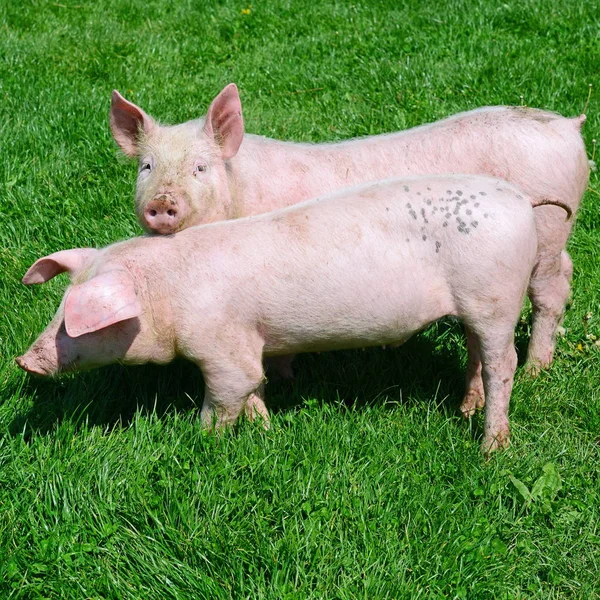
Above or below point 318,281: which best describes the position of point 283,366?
below

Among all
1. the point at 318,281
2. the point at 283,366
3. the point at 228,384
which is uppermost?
the point at 318,281

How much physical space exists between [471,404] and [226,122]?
1.81m

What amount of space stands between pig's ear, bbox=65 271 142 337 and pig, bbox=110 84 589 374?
519mm

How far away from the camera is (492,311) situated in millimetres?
3764

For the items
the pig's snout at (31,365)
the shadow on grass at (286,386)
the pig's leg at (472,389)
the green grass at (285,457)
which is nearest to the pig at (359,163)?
the pig's leg at (472,389)

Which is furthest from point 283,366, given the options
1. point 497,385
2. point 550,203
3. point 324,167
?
point 550,203

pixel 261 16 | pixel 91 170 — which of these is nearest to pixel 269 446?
pixel 91 170

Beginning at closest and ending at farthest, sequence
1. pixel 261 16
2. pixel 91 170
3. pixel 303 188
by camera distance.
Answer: pixel 303 188, pixel 91 170, pixel 261 16

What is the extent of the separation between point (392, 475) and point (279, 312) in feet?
2.67

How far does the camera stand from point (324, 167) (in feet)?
15.0

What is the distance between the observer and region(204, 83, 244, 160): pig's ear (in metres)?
4.32

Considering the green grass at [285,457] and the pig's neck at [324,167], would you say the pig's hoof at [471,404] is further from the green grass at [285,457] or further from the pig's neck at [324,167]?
the pig's neck at [324,167]

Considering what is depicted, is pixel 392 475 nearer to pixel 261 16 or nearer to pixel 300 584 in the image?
pixel 300 584

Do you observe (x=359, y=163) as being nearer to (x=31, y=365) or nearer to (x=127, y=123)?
(x=127, y=123)
